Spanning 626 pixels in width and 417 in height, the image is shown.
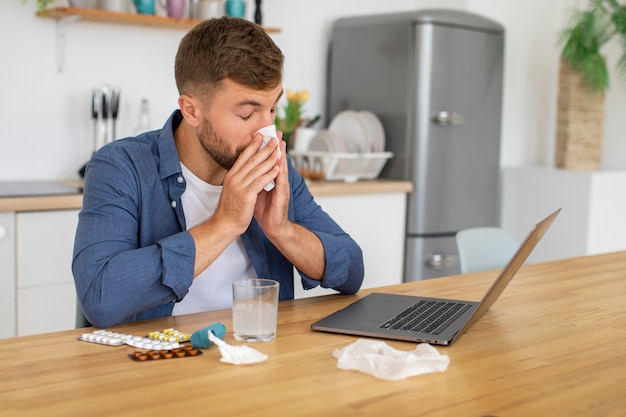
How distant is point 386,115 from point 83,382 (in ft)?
9.44

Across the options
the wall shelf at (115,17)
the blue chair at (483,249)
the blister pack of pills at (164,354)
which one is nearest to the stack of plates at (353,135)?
the wall shelf at (115,17)

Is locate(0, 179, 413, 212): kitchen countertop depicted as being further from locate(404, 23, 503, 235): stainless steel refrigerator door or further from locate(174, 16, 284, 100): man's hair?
locate(174, 16, 284, 100): man's hair

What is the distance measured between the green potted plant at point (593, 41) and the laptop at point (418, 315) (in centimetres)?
265

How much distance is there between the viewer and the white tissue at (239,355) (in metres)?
1.31

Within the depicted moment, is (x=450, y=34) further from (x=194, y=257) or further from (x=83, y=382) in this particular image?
(x=83, y=382)

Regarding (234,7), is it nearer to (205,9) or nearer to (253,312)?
(205,9)

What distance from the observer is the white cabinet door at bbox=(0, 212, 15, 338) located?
280 cm

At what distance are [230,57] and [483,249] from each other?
3.87 ft

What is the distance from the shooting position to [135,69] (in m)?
3.62

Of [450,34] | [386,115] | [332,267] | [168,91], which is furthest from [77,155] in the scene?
[332,267]

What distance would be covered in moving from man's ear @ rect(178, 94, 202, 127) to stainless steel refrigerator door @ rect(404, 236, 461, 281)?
2.15m

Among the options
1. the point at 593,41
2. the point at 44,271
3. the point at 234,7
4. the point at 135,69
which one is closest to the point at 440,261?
the point at 593,41

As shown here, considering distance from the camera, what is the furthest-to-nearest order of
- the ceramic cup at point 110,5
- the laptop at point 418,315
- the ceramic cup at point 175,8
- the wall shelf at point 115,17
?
the ceramic cup at point 175,8
the ceramic cup at point 110,5
the wall shelf at point 115,17
the laptop at point 418,315

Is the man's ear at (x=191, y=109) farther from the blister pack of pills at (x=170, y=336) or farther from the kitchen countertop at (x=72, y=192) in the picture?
the kitchen countertop at (x=72, y=192)
